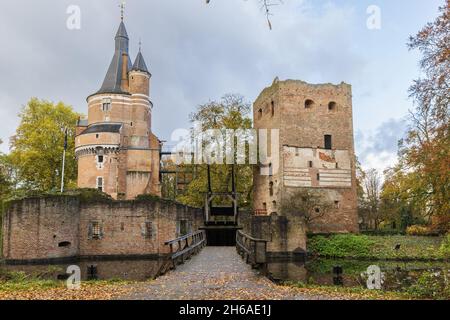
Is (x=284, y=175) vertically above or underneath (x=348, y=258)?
above

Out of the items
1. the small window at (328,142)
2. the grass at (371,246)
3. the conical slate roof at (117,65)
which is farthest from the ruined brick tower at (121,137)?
the grass at (371,246)

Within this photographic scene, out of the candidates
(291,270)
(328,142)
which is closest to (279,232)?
(291,270)

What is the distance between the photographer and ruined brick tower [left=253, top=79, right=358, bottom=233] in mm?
28891

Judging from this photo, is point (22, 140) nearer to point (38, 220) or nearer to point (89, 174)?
point (89, 174)

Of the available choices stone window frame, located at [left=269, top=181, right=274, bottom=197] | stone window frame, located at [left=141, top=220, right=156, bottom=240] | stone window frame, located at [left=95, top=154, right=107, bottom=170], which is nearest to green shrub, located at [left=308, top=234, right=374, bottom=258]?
stone window frame, located at [left=269, top=181, right=274, bottom=197]

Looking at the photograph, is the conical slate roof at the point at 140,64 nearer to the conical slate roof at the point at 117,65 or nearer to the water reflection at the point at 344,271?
the conical slate roof at the point at 117,65

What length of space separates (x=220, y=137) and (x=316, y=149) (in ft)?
20.5

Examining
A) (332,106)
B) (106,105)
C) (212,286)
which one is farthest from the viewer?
(106,105)

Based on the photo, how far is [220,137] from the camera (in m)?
29.4

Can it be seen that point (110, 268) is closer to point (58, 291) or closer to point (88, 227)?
point (88, 227)
